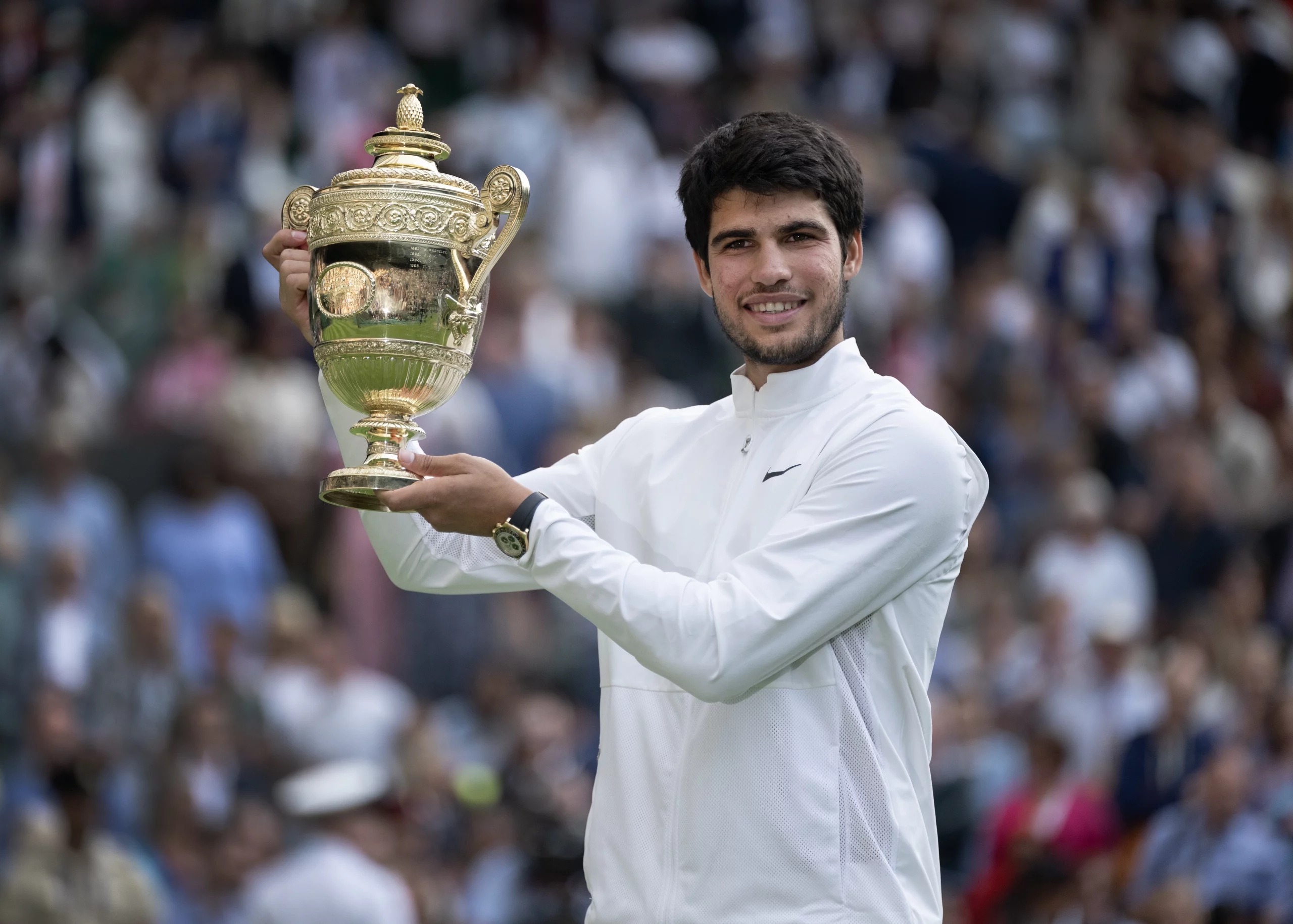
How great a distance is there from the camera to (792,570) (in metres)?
3.21

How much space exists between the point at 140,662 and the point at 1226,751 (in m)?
4.56

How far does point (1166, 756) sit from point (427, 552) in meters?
5.74

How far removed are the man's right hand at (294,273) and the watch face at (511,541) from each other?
597 mm

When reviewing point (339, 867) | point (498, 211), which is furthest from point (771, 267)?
point (339, 867)

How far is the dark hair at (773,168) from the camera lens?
3.42 m

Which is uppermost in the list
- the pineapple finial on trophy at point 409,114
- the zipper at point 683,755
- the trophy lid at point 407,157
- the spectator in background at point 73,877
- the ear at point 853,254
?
the pineapple finial on trophy at point 409,114

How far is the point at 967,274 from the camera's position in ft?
42.8

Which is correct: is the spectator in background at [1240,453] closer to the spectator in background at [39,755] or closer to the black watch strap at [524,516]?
the spectator in background at [39,755]

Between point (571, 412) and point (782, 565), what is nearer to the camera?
point (782, 565)

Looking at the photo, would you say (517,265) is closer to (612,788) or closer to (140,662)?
(140,662)

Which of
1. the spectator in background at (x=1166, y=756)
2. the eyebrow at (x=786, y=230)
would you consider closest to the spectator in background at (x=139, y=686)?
the spectator in background at (x=1166, y=756)

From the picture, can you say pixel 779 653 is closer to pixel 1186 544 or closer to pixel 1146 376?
pixel 1186 544

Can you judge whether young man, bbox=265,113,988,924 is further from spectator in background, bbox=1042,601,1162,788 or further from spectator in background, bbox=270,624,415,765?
spectator in background, bbox=1042,601,1162,788

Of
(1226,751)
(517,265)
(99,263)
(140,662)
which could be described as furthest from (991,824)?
(99,263)
